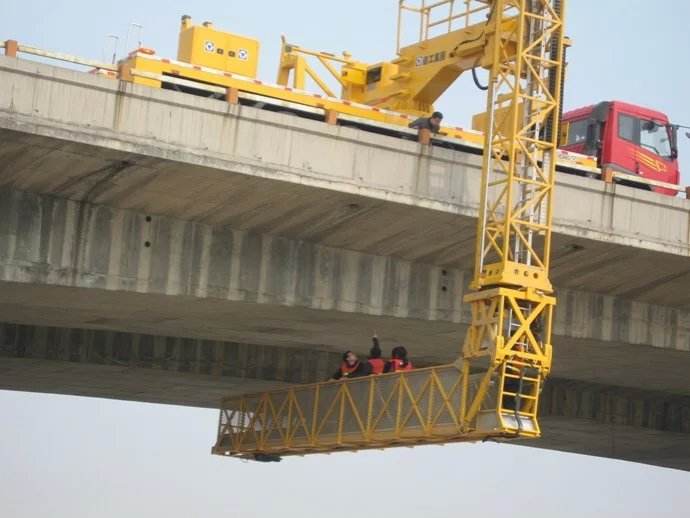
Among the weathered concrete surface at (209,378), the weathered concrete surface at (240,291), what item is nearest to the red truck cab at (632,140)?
the weathered concrete surface at (209,378)

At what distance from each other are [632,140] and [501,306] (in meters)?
14.8

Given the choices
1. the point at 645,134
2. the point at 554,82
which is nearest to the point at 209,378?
the point at 554,82

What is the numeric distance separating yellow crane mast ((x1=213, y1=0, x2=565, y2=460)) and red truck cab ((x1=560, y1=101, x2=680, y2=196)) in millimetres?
9490

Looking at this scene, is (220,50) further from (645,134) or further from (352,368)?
(645,134)

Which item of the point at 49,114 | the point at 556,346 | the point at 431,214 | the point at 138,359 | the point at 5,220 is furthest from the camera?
the point at 138,359

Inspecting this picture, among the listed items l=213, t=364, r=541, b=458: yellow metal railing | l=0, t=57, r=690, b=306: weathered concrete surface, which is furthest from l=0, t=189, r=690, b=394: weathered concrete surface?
l=213, t=364, r=541, b=458: yellow metal railing

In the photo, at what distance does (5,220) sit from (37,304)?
4.14 metres

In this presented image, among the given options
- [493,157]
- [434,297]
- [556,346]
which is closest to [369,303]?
[434,297]

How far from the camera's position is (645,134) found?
47438 millimetres

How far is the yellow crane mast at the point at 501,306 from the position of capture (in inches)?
1298

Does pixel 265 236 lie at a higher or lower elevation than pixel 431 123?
lower

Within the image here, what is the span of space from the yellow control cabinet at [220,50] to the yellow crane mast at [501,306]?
5.84 m

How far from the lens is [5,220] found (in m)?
30.3

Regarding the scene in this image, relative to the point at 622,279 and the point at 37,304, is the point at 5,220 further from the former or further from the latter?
the point at 622,279
